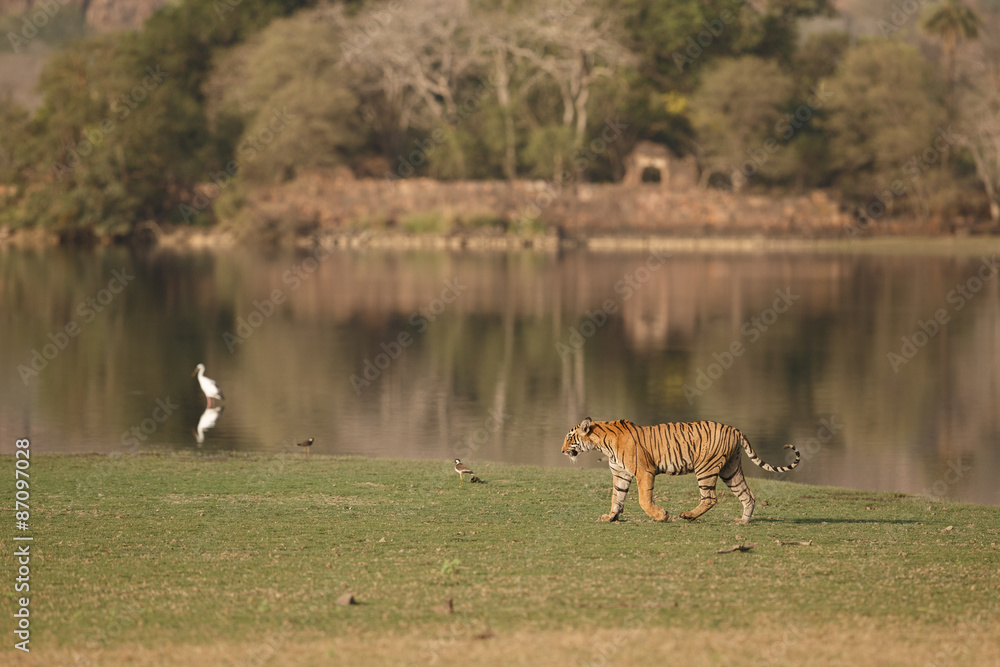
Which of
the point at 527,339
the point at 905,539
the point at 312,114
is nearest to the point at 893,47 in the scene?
the point at 312,114

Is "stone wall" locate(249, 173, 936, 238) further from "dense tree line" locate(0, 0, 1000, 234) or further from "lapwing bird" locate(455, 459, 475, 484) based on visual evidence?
"lapwing bird" locate(455, 459, 475, 484)

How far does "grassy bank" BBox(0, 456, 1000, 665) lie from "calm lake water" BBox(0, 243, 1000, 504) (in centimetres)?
492

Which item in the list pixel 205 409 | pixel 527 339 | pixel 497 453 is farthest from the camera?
pixel 527 339

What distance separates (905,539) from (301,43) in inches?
3142

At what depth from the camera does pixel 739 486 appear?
40.0 ft

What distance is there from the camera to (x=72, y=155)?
291 feet

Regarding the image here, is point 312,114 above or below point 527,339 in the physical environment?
above

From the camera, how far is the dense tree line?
83.3m

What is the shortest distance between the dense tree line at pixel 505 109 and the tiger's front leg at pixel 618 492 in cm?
7162

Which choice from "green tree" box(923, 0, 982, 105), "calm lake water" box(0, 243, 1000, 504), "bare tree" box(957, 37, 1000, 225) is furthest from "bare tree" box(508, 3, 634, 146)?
"calm lake water" box(0, 243, 1000, 504)

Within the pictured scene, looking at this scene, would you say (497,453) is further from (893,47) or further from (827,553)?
(893,47)

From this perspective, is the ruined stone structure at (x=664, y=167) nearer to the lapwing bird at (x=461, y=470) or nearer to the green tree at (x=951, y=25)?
the green tree at (x=951, y=25)

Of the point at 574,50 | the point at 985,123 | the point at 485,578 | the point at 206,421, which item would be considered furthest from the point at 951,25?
the point at 485,578

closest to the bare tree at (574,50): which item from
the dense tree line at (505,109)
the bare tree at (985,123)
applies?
the dense tree line at (505,109)
